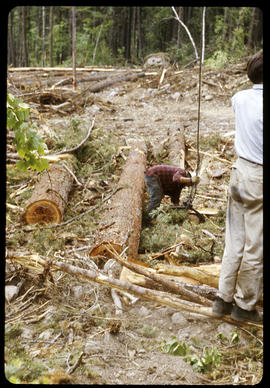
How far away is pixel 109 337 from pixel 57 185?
303cm

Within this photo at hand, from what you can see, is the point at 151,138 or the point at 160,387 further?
the point at 151,138

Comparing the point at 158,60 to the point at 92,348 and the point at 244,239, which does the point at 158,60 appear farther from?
the point at 92,348

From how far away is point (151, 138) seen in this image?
8219mm

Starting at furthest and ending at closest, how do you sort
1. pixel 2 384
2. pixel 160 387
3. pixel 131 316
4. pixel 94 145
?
1. pixel 94 145
2. pixel 131 316
3. pixel 160 387
4. pixel 2 384

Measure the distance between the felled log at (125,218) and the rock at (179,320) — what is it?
40.0 inches

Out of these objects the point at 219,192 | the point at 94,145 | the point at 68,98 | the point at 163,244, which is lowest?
the point at 163,244

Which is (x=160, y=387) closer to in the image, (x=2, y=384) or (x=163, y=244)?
(x=2, y=384)

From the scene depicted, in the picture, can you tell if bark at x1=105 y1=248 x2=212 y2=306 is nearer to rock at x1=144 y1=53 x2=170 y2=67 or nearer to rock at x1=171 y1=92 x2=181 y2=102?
rock at x1=171 y1=92 x2=181 y2=102

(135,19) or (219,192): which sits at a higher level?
(135,19)

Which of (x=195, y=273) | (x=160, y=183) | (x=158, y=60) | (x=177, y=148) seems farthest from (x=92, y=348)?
(x=158, y=60)

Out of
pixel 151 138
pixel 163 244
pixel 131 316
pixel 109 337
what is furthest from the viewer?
pixel 151 138

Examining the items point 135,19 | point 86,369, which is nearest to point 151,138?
point 86,369

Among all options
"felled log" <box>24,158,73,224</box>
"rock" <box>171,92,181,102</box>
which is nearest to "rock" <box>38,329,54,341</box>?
"felled log" <box>24,158,73,224</box>

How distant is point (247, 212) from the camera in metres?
2.32
